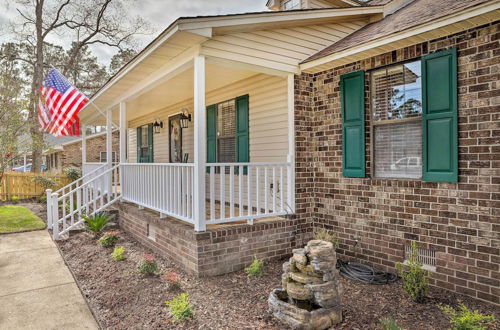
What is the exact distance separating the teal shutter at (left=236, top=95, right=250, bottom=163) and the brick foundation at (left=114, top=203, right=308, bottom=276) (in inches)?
71.6

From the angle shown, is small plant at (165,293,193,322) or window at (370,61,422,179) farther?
window at (370,61,422,179)

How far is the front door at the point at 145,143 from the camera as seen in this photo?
→ 1110 cm

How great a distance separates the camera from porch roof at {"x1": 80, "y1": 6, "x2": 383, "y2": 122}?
4176 mm

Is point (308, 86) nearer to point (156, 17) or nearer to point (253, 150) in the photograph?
point (253, 150)

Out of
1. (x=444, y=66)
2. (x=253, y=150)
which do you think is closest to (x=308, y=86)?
(x=253, y=150)

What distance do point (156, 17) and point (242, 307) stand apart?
64.1 feet

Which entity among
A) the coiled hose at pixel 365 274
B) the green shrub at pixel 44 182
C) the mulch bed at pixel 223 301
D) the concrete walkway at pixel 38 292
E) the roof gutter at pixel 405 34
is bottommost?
the concrete walkway at pixel 38 292

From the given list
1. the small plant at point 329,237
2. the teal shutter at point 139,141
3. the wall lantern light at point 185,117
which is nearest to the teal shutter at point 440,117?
the small plant at point 329,237

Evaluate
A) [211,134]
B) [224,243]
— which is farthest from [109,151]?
[224,243]

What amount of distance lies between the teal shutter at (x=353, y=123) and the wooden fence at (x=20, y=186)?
41.1 ft

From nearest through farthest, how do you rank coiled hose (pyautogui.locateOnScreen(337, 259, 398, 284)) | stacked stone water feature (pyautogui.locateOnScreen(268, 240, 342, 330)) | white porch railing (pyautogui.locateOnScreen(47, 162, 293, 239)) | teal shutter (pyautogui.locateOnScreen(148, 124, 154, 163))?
stacked stone water feature (pyautogui.locateOnScreen(268, 240, 342, 330))
coiled hose (pyautogui.locateOnScreen(337, 259, 398, 284))
white porch railing (pyautogui.locateOnScreen(47, 162, 293, 239))
teal shutter (pyautogui.locateOnScreen(148, 124, 154, 163))

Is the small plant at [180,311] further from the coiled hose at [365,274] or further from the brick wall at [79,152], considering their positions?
the brick wall at [79,152]

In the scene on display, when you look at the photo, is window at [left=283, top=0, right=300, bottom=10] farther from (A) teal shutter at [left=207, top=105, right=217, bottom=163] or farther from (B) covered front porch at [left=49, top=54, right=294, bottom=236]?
(A) teal shutter at [left=207, top=105, right=217, bottom=163]

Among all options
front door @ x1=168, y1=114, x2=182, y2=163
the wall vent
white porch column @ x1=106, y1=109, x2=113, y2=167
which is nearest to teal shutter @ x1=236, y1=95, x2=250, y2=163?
front door @ x1=168, y1=114, x2=182, y2=163
